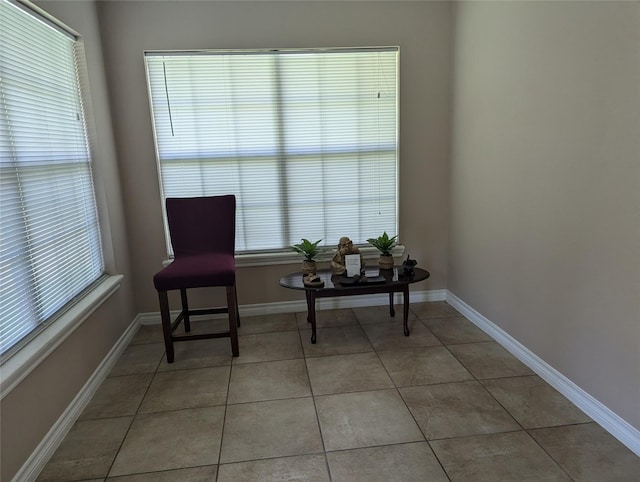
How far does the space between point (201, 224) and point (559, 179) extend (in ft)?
7.35

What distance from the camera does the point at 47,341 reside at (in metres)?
1.89

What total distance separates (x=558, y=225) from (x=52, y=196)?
2626 millimetres

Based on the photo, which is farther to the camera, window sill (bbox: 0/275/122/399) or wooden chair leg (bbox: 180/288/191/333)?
wooden chair leg (bbox: 180/288/191/333)

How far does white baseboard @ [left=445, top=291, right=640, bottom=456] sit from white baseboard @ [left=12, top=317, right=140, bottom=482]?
250cm

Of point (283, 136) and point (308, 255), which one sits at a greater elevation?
point (283, 136)

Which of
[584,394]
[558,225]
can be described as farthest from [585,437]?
[558,225]

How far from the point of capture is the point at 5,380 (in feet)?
5.17

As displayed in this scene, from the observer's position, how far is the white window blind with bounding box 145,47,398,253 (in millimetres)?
3072

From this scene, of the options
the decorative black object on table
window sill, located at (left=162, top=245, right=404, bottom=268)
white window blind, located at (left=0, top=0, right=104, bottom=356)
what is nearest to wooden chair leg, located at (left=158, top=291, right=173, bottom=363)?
white window blind, located at (left=0, top=0, right=104, bottom=356)

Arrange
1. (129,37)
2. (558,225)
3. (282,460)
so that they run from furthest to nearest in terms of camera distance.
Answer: (129,37) → (558,225) → (282,460)

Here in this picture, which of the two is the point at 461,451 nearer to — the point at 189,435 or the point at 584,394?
the point at 584,394

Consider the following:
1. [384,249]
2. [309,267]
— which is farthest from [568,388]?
[309,267]

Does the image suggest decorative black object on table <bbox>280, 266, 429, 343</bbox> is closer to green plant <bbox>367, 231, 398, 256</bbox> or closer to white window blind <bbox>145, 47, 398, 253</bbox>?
green plant <bbox>367, 231, 398, 256</bbox>

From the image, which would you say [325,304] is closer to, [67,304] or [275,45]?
[67,304]
